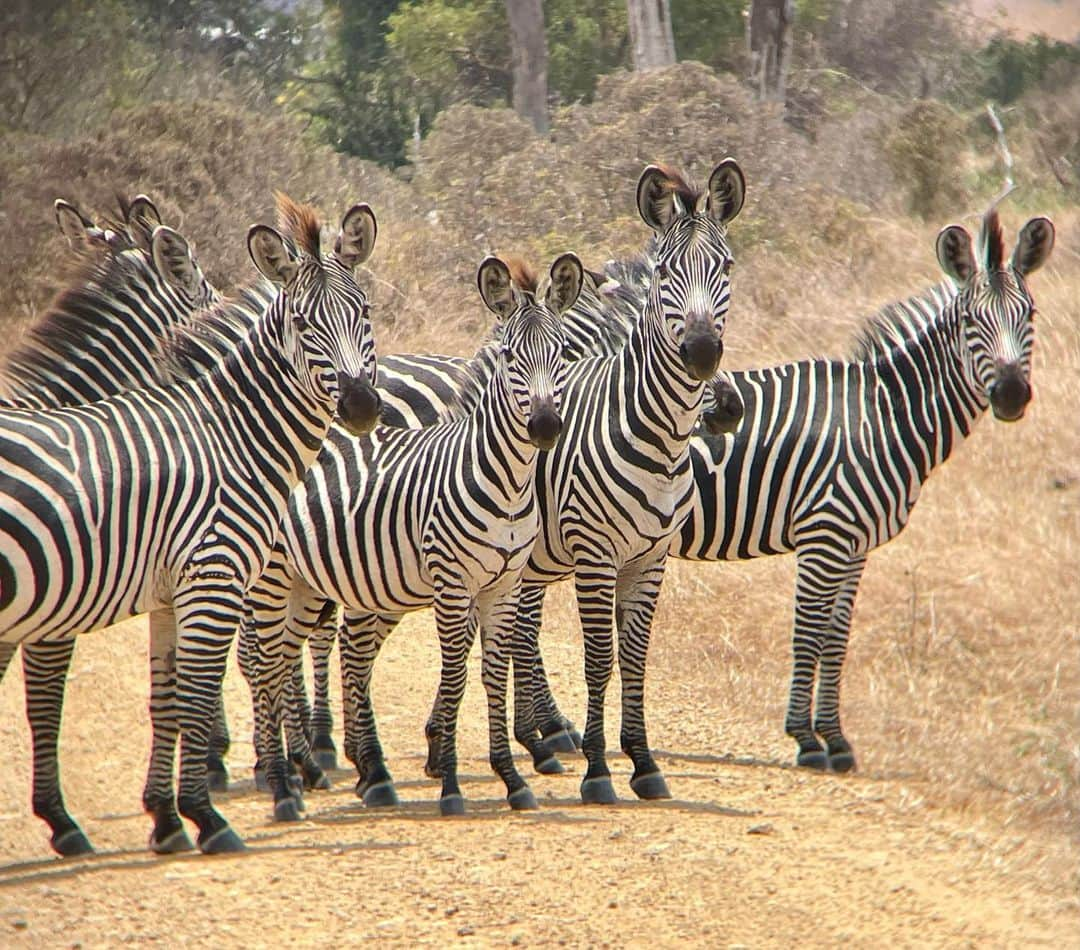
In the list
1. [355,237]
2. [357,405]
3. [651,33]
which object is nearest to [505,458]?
[357,405]

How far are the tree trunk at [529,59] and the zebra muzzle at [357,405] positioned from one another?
66.2 ft

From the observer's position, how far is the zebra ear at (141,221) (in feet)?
30.7

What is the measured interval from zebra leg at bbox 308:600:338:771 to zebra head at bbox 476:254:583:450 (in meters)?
2.05

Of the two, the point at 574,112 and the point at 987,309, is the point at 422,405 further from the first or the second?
the point at 574,112

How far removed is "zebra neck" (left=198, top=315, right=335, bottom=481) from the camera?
6.66m

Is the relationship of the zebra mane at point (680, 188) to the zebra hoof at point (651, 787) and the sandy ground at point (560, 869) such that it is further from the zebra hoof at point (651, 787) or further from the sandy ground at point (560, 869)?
the sandy ground at point (560, 869)

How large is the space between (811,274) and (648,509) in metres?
9.03

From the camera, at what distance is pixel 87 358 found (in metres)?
7.39

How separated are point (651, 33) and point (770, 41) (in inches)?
89.4

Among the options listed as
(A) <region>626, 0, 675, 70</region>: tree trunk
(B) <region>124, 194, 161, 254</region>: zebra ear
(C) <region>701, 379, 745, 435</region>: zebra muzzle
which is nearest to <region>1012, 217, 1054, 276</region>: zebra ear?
(C) <region>701, 379, 745, 435</region>: zebra muzzle

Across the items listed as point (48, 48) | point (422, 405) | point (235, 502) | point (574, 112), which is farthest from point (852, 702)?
point (48, 48)

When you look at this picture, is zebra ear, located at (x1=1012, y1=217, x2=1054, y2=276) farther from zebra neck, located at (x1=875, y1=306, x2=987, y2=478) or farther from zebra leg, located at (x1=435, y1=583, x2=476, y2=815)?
zebra leg, located at (x1=435, y1=583, x2=476, y2=815)

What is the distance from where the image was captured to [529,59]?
26422 mm

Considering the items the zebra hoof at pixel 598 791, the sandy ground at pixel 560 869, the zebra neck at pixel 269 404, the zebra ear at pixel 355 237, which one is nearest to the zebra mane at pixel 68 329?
the zebra neck at pixel 269 404
